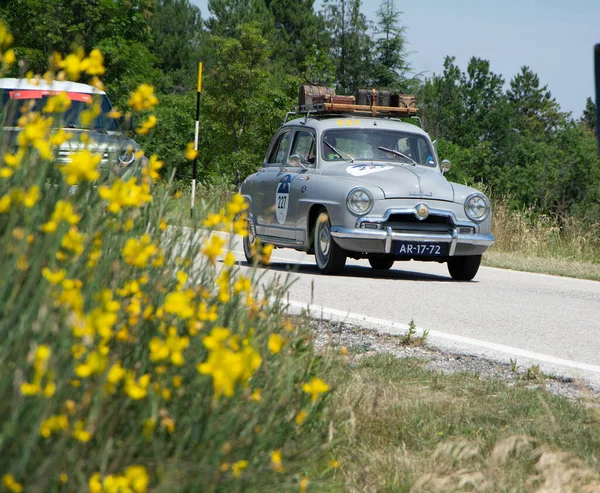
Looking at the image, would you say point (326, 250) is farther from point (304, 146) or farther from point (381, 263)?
point (304, 146)

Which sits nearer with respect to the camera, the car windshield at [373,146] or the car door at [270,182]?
the car windshield at [373,146]

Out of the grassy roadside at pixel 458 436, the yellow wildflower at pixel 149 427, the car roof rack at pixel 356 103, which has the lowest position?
the grassy roadside at pixel 458 436

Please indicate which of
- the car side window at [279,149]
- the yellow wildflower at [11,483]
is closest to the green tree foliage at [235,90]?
the car side window at [279,149]

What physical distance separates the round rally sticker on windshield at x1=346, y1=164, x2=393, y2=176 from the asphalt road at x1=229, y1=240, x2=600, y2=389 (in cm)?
111

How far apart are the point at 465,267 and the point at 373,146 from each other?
5.66 ft

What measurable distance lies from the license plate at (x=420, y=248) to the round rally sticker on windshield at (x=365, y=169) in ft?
3.21

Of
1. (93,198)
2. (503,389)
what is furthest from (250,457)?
(503,389)

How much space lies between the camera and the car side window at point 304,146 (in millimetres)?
11867

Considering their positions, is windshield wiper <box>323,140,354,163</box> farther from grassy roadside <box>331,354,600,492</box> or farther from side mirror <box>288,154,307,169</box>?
grassy roadside <box>331,354,600,492</box>

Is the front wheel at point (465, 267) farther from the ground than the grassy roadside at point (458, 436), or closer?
farther from the ground

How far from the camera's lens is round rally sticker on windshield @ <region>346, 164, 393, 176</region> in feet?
36.4

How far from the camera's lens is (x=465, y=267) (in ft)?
37.7

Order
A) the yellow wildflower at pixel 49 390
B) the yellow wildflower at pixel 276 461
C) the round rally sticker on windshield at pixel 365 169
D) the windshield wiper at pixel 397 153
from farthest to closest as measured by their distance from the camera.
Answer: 1. the windshield wiper at pixel 397 153
2. the round rally sticker on windshield at pixel 365 169
3. the yellow wildflower at pixel 276 461
4. the yellow wildflower at pixel 49 390

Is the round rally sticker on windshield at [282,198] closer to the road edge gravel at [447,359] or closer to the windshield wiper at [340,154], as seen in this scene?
the windshield wiper at [340,154]
